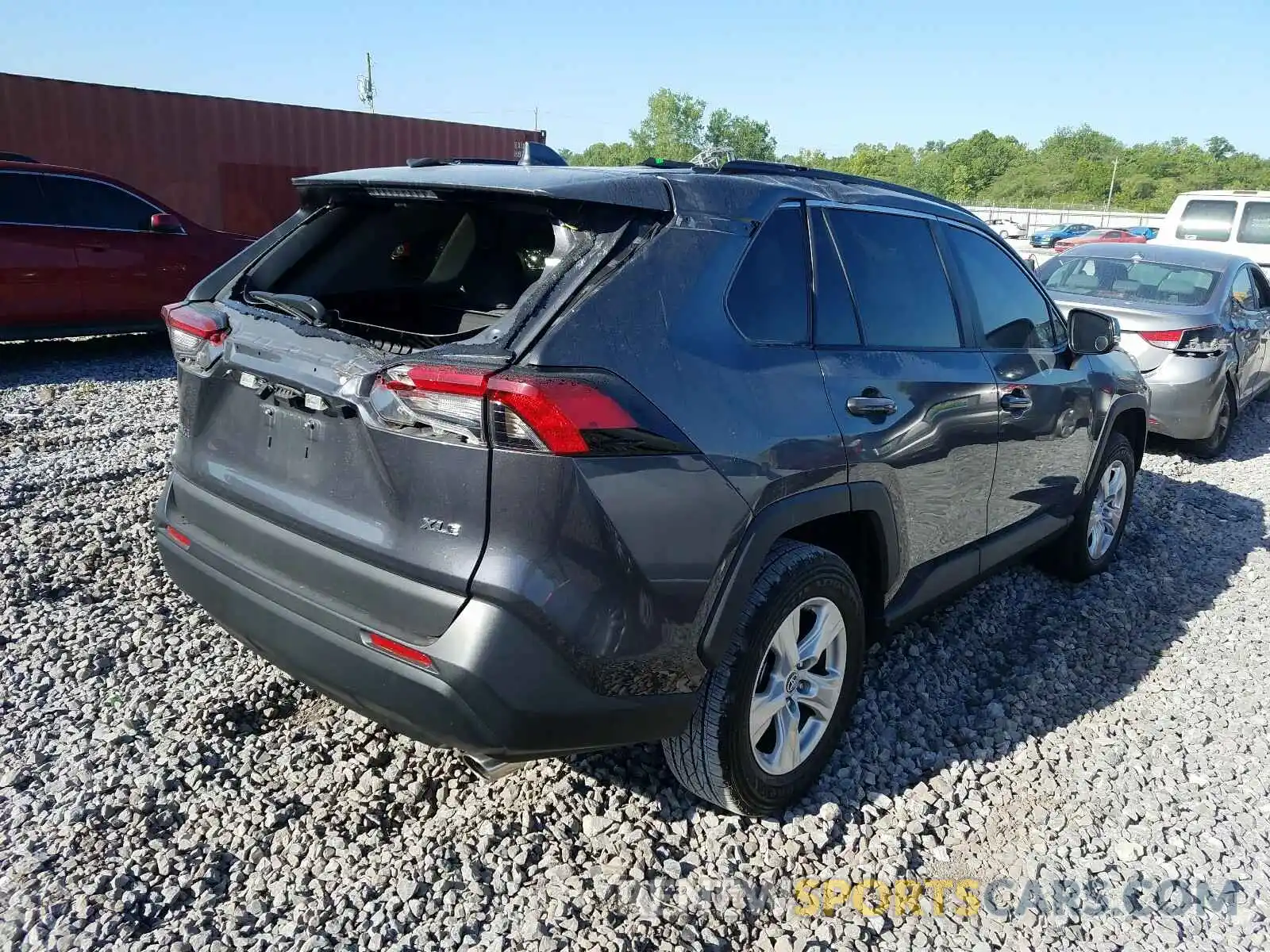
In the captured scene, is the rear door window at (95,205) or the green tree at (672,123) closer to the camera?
the rear door window at (95,205)

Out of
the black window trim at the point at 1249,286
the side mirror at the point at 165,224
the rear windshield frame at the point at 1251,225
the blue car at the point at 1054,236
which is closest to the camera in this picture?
the black window trim at the point at 1249,286

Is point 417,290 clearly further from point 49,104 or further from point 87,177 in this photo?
point 49,104

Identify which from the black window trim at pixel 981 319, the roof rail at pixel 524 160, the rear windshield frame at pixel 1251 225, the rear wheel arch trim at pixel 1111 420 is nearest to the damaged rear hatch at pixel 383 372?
the roof rail at pixel 524 160

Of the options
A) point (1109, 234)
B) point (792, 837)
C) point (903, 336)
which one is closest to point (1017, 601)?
point (903, 336)

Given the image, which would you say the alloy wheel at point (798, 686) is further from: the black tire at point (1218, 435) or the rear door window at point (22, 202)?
the rear door window at point (22, 202)

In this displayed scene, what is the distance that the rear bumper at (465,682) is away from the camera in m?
1.91

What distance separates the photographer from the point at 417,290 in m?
2.91

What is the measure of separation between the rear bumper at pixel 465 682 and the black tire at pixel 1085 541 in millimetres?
2829

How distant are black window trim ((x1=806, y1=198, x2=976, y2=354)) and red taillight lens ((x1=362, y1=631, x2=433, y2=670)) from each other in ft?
4.40

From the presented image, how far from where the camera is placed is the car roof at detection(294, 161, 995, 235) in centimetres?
217

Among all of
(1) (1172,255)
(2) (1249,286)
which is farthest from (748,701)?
(2) (1249,286)

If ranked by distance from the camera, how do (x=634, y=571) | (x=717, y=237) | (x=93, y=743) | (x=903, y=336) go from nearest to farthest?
1. (x=634, y=571)
2. (x=717, y=237)
3. (x=93, y=743)
4. (x=903, y=336)

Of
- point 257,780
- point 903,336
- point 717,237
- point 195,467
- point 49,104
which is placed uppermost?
point 49,104

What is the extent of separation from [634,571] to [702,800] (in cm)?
101
